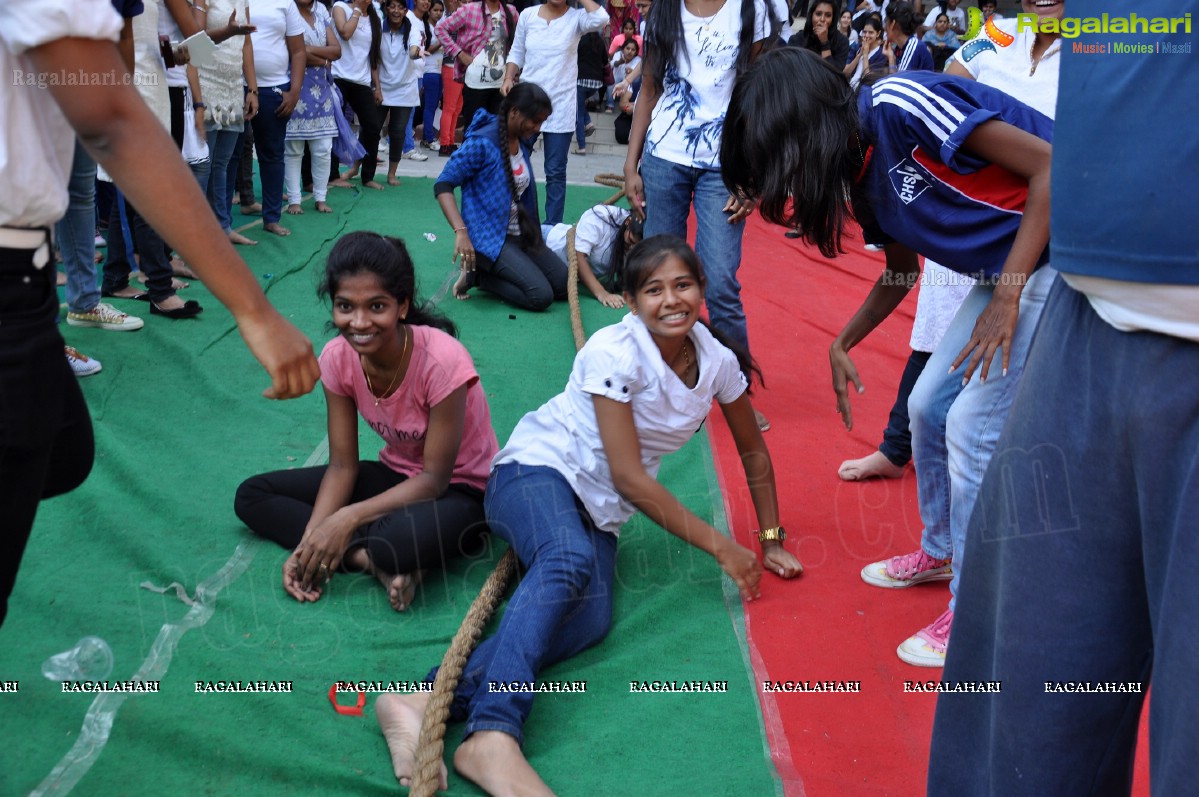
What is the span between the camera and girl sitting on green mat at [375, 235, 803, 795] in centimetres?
209

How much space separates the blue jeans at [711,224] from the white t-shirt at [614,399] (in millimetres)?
927

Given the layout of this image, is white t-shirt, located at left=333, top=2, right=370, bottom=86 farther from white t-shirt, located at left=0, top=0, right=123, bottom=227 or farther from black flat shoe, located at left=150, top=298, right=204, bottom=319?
white t-shirt, located at left=0, top=0, right=123, bottom=227

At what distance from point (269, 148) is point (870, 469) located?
12.8 ft

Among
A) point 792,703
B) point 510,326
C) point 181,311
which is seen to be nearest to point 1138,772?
point 792,703

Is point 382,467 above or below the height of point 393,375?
below

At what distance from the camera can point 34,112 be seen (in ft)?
3.76

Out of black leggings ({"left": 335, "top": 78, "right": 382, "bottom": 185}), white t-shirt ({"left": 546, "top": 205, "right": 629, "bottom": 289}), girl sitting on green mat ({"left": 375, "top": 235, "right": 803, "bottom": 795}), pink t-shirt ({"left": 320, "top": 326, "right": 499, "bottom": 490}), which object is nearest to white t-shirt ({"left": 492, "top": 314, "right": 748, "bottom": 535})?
girl sitting on green mat ({"left": 375, "top": 235, "right": 803, "bottom": 795})

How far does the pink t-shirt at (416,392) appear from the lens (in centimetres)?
233

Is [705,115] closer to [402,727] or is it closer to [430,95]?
[402,727]

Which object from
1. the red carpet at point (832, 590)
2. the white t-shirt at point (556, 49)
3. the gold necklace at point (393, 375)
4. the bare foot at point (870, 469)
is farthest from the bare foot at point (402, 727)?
the white t-shirt at point (556, 49)

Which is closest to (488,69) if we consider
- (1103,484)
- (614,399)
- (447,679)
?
(614,399)

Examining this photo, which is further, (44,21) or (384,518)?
(384,518)

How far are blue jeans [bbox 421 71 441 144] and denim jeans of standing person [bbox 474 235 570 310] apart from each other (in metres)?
4.79

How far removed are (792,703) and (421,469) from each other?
99 cm
